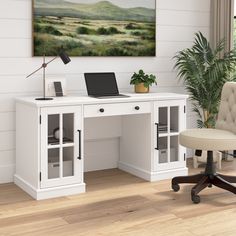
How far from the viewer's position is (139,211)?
3469 millimetres

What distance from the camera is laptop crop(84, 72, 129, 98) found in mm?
4289

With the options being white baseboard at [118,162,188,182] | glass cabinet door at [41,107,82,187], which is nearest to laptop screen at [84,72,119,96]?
glass cabinet door at [41,107,82,187]

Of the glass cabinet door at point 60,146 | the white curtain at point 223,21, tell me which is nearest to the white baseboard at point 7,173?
the glass cabinet door at point 60,146

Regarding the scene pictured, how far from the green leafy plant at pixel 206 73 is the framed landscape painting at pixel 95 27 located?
41 cm

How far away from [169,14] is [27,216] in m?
2.69

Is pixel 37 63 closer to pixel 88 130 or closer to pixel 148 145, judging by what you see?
pixel 88 130

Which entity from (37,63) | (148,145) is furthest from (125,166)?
(37,63)

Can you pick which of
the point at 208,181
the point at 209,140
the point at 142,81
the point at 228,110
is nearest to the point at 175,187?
the point at 208,181

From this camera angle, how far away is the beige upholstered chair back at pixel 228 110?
404cm

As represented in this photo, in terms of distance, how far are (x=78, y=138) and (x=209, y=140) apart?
3.55 feet

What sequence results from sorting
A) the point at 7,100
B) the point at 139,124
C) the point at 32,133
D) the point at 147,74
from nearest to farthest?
the point at 32,133, the point at 7,100, the point at 139,124, the point at 147,74

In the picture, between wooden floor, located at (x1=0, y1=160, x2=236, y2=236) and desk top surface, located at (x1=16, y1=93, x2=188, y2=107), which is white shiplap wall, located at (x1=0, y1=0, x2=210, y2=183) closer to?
desk top surface, located at (x1=16, y1=93, x2=188, y2=107)

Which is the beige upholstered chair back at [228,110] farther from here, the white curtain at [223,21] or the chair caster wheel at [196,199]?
the white curtain at [223,21]

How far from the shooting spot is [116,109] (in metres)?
4.06
